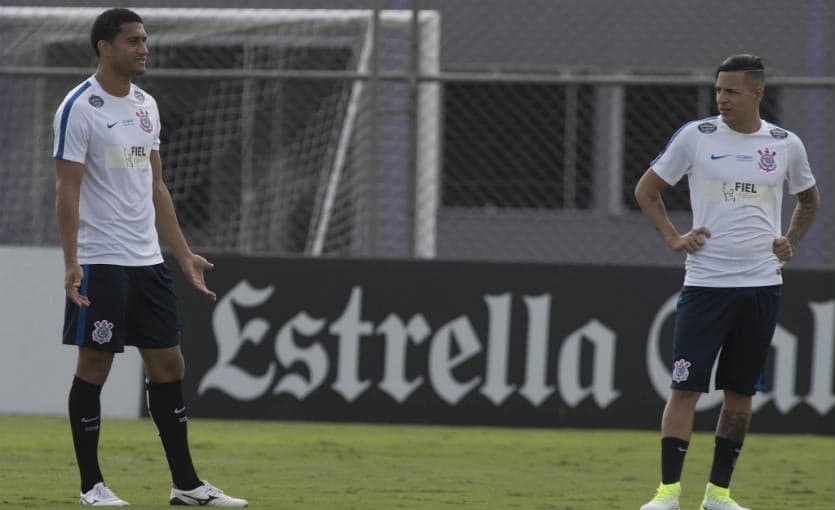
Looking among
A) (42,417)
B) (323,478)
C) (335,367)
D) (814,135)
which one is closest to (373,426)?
(335,367)

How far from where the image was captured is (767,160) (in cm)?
722

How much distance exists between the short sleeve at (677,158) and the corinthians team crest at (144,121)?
216 cm

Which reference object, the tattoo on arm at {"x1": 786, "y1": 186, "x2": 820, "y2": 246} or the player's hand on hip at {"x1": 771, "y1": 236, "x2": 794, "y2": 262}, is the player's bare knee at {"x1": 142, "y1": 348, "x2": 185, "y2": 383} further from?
the tattoo on arm at {"x1": 786, "y1": 186, "x2": 820, "y2": 246}

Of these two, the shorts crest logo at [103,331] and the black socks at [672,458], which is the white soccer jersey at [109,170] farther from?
the black socks at [672,458]

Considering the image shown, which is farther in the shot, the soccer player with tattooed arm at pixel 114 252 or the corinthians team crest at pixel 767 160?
the corinthians team crest at pixel 767 160

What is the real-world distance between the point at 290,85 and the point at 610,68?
9.37 ft

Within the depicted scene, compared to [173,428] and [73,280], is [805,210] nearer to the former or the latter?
[173,428]

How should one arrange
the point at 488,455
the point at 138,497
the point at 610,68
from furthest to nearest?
1. the point at 610,68
2. the point at 488,455
3. the point at 138,497

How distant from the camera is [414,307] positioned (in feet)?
38.4

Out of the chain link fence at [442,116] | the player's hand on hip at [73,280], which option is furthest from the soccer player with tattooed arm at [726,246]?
the chain link fence at [442,116]

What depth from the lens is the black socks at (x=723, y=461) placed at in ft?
23.7

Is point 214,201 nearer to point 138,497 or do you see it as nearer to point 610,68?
point 610,68

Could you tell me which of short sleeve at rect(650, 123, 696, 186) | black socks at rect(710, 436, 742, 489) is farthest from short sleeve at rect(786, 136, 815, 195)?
black socks at rect(710, 436, 742, 489)

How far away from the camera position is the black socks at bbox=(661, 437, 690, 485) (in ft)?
23.2
